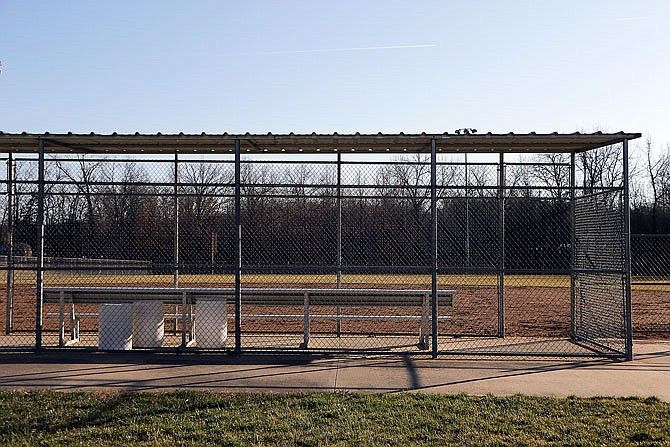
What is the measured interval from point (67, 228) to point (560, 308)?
40.6 ft

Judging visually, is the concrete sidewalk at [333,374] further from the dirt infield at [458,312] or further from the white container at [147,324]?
the dirt infield at [458,312]

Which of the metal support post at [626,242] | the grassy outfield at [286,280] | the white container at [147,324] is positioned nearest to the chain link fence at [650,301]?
the grassy outfield at [286,280]

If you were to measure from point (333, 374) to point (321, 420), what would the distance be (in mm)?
2050

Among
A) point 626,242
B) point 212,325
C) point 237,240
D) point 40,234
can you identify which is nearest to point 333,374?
point 237,240

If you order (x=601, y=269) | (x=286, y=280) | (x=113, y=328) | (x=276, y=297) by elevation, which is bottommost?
(x=113, y=328)

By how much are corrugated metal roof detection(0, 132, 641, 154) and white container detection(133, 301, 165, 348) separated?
2.27 metres

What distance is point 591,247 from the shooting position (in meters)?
10.1

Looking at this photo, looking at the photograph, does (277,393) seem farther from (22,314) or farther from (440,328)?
(22,314)

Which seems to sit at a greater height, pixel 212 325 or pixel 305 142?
pixel 305 142

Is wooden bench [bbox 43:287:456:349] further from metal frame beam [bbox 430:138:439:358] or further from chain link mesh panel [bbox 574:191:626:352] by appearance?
chain link mesh panel [bbox 574:191:626:352]

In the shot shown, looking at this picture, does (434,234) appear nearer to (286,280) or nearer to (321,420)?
(321,420)

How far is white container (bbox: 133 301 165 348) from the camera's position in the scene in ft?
31.1

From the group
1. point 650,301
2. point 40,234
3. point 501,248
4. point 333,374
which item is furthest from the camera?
point 650,301

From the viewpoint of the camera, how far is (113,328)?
30.3ft
